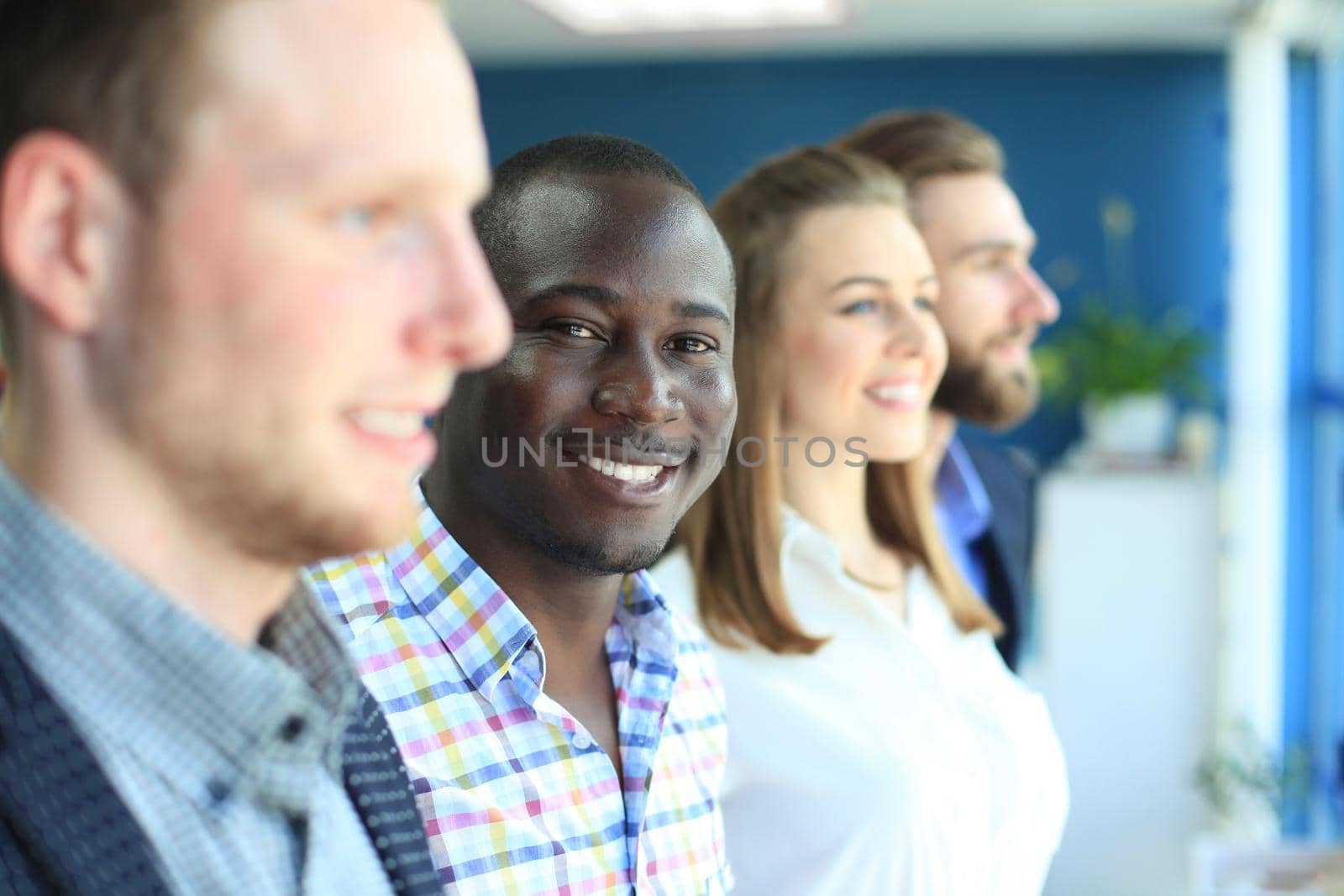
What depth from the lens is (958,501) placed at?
205cm

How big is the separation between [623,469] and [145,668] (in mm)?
420

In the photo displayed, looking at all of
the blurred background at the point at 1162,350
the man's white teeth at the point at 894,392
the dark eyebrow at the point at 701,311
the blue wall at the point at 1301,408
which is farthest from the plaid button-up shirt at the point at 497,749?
the blue wall at the point at 1301,408

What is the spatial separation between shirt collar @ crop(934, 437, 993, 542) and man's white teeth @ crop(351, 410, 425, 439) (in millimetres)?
1558

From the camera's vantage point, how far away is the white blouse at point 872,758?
4.18ft

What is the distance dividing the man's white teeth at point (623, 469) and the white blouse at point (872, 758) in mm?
465

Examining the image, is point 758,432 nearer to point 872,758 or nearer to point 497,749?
point 872,758

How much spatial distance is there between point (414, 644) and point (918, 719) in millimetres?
664

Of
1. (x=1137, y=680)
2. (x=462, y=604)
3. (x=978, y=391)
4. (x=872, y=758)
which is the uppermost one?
(x=978, y=391)

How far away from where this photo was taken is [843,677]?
1389mm

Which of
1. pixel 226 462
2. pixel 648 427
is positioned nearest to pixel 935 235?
pixel 648 427

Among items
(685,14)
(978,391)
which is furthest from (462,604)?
(685,14)

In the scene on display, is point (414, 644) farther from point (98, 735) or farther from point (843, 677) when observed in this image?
point (843, 677)

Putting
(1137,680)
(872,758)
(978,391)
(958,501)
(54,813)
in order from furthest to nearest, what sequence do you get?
(1137,680), (958,501), (978,391), (872,758), (54,813)

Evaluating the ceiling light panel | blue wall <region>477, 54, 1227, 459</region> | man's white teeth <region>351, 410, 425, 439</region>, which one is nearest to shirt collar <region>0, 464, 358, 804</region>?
man's white teeth <region>351, 410, 425, 439</region>
